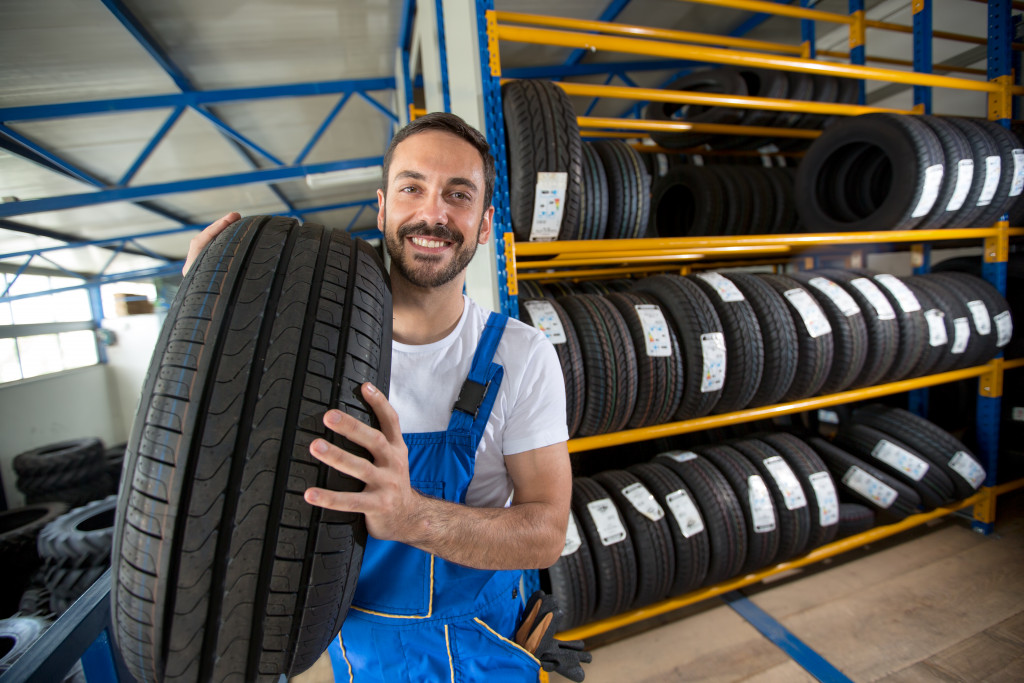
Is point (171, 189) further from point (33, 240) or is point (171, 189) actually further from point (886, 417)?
point (886, 417)

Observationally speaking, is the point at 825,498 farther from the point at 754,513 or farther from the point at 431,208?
the point at 431,208

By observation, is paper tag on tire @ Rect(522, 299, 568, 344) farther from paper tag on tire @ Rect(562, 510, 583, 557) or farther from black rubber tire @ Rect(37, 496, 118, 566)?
black rubber tire @ Rect(37, 496, 118, 566)

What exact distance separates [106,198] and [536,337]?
12.6 feet

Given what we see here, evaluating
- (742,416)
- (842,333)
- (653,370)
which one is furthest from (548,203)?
(842,333)

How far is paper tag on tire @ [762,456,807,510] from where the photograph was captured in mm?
2303

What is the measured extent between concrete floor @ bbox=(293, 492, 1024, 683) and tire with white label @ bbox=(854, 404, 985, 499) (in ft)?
1.50

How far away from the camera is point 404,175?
1206 millimetres

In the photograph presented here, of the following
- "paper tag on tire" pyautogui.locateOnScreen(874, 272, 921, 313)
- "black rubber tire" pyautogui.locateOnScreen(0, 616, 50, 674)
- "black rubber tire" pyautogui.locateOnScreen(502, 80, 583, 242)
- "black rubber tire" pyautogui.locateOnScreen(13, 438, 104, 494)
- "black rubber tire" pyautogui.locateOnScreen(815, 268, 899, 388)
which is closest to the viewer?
"black rubber tire" pyautogui.locateOnScreen(0, 616, 50, 674)

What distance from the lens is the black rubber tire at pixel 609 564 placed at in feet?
6.57

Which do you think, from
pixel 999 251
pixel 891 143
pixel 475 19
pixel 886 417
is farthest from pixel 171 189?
pixel 999 251

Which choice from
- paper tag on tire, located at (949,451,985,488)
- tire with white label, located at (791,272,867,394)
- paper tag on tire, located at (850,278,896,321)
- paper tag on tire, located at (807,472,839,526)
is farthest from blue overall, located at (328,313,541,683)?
paper tag on tire, located at (949,451,985,488)

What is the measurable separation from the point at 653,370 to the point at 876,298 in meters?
1.47

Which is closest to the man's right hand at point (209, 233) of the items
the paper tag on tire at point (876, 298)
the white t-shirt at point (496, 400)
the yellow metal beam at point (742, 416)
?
the white t-shirt at point (496, 400)

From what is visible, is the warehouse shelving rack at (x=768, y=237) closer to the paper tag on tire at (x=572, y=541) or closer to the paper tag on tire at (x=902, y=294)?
the paper tag on tire at (x=902, y=294)
